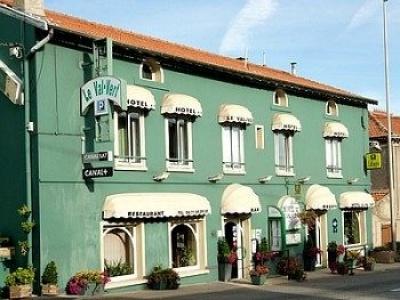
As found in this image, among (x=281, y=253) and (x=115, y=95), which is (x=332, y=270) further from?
(x=115, y=95)

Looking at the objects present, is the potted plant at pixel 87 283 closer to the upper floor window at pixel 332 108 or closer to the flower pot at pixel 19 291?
the flower pot at pixel 19 291

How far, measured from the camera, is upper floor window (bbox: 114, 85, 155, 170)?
2350cm

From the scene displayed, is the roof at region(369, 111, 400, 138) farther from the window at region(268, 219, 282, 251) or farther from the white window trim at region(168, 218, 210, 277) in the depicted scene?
Answer: the white window trim at region(168, 218, 210, 277)

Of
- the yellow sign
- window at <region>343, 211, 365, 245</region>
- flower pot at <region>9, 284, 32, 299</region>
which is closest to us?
flower pot at <region>9, 284, 32, 299</region>

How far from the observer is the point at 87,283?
70.9 feet

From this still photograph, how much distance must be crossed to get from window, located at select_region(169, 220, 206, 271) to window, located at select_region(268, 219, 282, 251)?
183 inches

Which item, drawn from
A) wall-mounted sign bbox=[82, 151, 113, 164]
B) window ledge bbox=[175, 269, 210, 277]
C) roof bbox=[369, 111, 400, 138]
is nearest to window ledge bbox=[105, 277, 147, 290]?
window ledge bbox=[175, 269, 210, 277]

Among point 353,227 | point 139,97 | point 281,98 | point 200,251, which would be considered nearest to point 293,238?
point 281,98

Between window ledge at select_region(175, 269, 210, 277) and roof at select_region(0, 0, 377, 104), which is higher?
roof at select_region(0, 0, 377, 104)

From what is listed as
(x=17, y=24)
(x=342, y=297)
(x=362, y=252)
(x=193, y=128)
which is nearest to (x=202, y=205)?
(x=193, y=128)

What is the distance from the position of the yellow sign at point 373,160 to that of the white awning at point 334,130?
264 cm

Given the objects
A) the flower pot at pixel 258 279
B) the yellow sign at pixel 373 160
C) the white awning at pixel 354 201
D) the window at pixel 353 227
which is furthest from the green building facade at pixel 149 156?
the yellow sign at pixel 373 160

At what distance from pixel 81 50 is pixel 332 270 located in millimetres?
15295

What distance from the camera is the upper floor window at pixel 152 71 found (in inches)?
981
